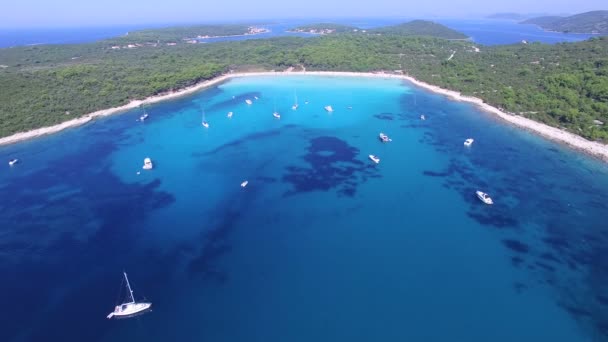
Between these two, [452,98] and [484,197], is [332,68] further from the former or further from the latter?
[484,197]

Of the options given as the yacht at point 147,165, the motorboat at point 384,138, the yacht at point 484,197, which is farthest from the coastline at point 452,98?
the yacht at point 147,165

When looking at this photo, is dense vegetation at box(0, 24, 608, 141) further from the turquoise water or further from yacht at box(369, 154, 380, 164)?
yacht at box(369, 154, 380, 164)

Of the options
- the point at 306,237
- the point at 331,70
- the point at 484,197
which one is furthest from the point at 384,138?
the point at 331,70

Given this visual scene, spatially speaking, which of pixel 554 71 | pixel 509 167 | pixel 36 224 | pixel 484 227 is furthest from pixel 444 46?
pixel 36 224

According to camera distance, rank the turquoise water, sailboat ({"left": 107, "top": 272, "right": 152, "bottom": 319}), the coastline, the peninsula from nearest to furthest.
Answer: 1. sailboat ({"left": 107, "top": 272, "right": 152, "bottom": 319})
2. the turquoise water
3. the coastline
4. the peninsula

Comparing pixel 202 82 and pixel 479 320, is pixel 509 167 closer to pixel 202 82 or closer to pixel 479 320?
pixel 479 320

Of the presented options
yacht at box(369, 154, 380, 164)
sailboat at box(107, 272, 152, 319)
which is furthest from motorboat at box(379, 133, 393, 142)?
sailboat at box(107, 272, 152, 319)
